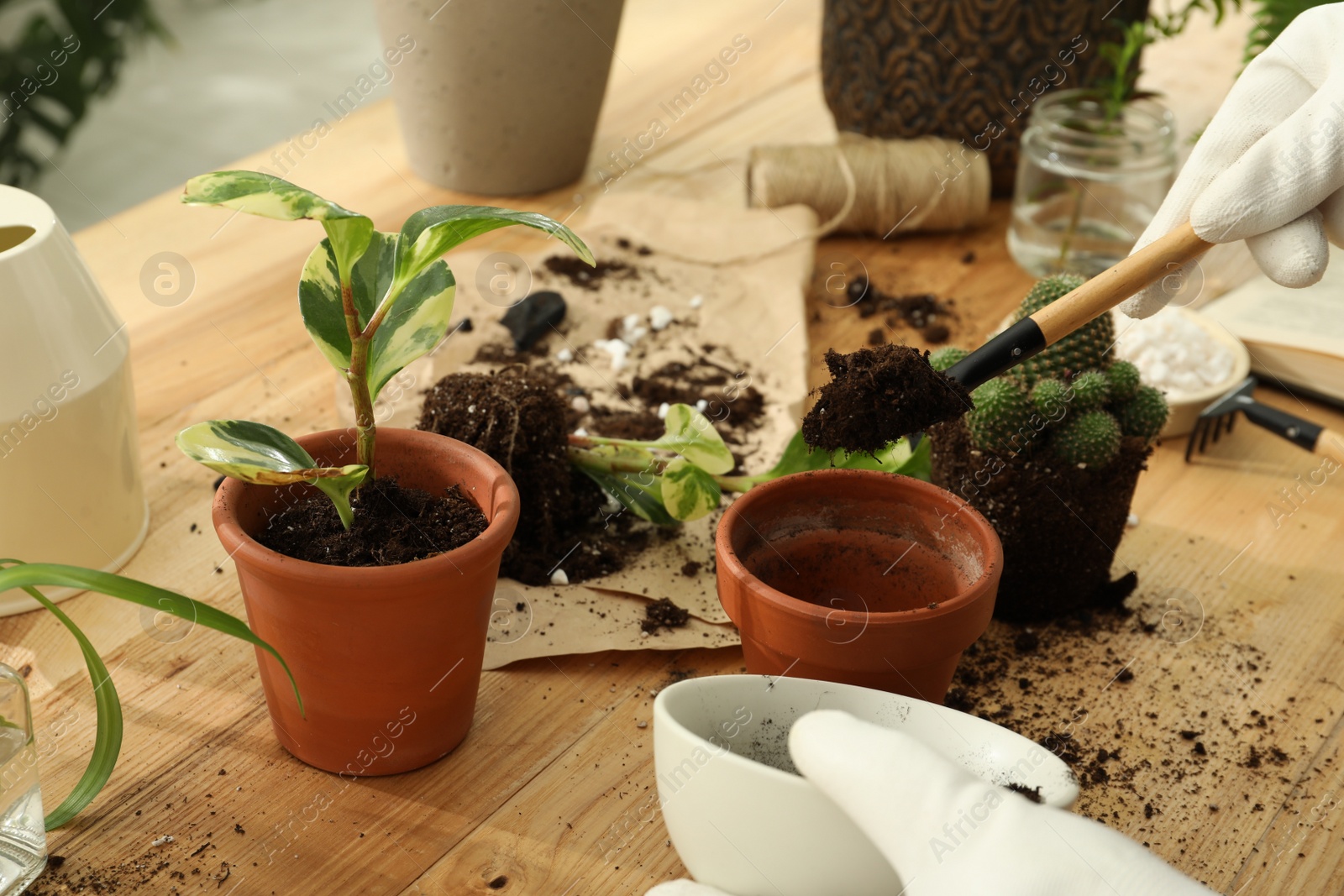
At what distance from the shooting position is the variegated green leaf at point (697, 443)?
920mm

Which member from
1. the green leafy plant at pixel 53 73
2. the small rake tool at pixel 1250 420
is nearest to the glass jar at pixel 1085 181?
the small rake tool at pixel 1250 420

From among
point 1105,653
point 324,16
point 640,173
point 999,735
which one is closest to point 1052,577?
point 1105,653

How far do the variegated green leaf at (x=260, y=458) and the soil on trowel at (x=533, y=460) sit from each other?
0.21 meters

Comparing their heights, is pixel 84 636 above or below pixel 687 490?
above

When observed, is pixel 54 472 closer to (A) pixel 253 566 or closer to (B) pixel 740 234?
(A) pixel 253 566

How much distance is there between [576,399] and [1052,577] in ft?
1.65

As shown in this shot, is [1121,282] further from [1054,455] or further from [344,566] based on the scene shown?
[344,566]

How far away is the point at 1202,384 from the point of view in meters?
1.16

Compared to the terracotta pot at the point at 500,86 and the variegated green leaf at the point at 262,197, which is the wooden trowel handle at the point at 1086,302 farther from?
the terracotta pot at the point at 500,86

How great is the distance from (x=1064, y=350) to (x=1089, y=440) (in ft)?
0.27

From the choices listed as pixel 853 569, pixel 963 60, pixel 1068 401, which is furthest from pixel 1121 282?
pixel 963 60

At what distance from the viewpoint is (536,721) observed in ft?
2.80

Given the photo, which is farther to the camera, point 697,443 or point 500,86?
point 500,86

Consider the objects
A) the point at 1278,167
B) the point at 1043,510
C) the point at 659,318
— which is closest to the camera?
the point at 1278,167
